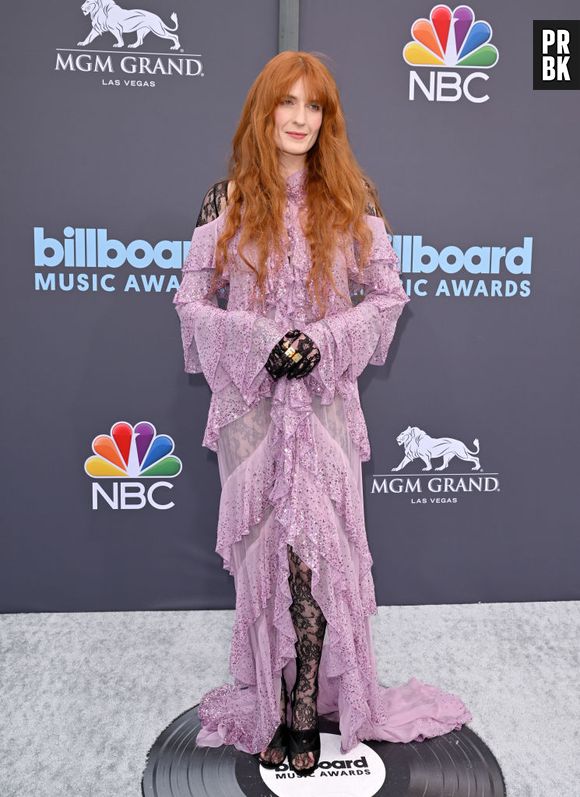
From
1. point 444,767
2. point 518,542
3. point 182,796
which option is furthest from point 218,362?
point 518,542

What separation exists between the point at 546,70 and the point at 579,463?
1457 millimetres

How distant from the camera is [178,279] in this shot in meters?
2.93

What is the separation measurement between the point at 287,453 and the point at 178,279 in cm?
112

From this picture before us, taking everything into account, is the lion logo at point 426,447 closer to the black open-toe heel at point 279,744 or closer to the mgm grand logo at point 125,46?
the black open-toe heel at point 279,744

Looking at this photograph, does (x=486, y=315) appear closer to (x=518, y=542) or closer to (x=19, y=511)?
(x=518, y=542)

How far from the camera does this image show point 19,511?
3.01 metres

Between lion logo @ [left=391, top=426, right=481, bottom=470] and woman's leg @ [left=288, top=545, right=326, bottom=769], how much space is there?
1.07 meters

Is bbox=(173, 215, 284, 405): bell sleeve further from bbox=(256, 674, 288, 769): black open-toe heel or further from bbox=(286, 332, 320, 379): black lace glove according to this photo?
bbox=(256, 674, 288, 769): black open-toe heel

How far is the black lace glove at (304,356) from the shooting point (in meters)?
1.97

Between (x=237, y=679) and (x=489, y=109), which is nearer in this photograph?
(x=237, y=679)

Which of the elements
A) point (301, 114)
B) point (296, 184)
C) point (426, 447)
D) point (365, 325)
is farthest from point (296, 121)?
point (426, 447)

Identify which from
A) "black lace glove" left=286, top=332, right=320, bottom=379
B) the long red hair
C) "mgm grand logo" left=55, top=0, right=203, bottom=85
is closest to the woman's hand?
"black lace glove" left=286, top=332, right=320, bottom=379

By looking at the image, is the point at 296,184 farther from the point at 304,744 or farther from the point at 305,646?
the point at 304,744

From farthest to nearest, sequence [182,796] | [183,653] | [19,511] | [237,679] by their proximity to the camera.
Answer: [19,511]
[183,653]
[237,679]
[182,796]
